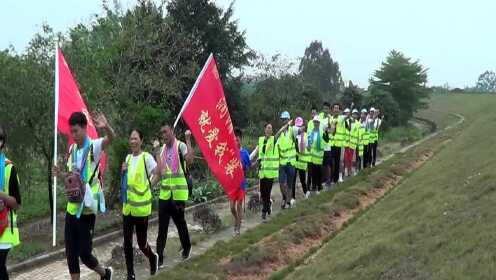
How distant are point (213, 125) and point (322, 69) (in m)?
62.7

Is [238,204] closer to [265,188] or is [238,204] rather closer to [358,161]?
[265,188]

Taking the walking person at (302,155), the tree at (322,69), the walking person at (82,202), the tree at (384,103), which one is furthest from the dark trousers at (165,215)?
the tree at (322,69)

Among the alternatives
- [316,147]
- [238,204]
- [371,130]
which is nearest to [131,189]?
[238,204]

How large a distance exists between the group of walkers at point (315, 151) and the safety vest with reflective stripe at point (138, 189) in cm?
443

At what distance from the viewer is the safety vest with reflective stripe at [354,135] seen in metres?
17.2

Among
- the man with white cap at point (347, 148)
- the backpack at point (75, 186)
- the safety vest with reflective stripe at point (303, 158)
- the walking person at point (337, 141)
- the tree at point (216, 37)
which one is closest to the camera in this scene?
the backpack at point (75, 186)

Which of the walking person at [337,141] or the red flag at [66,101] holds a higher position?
the red flag at [66,101]

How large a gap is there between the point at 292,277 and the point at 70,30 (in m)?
9.23

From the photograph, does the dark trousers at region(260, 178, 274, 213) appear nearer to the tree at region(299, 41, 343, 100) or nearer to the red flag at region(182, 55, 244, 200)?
the red flag at region(182, 55, 244, 200)

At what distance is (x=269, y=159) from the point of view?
37.0ft

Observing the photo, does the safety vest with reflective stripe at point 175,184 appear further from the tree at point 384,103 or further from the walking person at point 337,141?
the tree at point 384,103

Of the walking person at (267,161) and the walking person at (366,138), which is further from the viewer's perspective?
the walking person at (366,138)

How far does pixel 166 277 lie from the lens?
7.55m

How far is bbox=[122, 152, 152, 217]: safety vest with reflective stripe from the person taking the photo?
706cm
